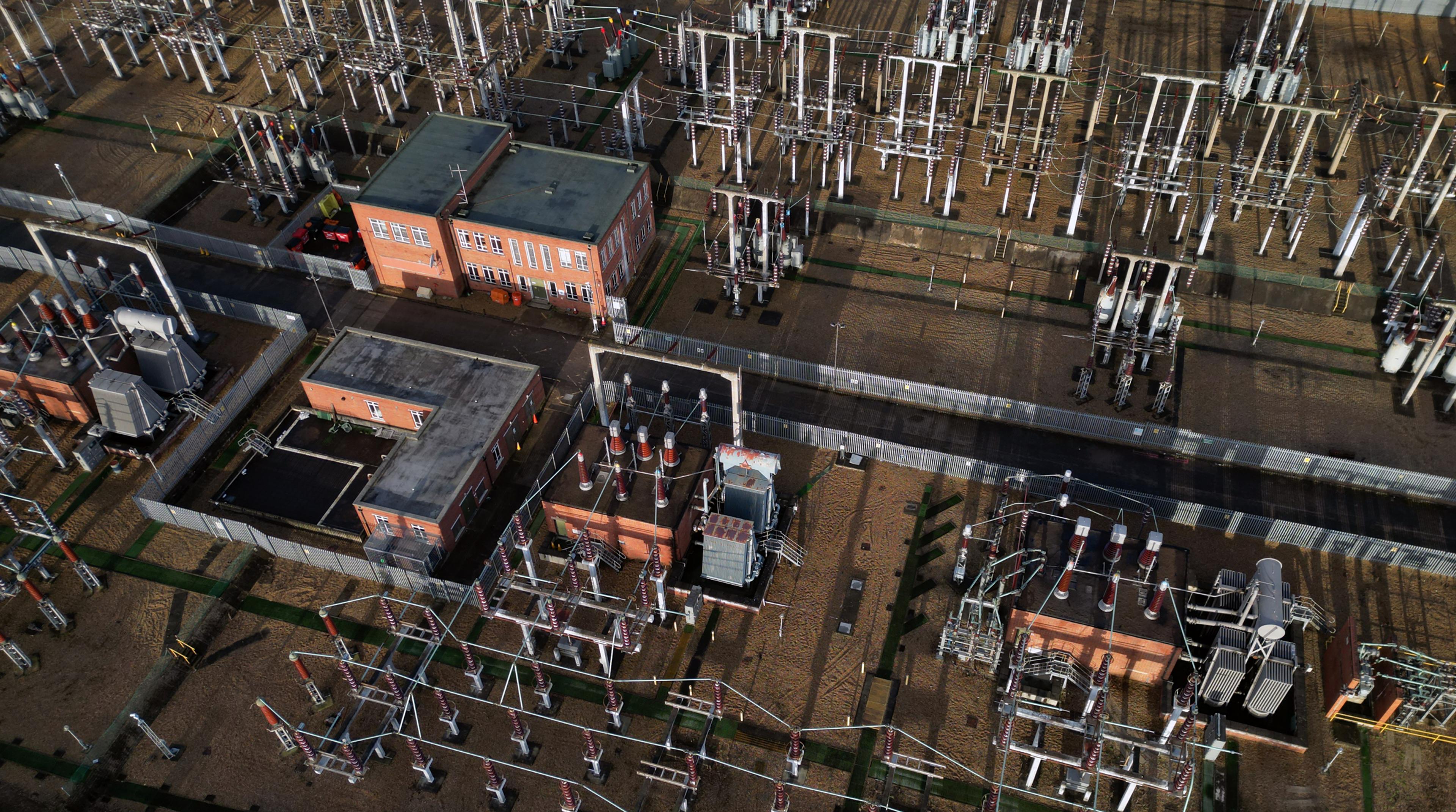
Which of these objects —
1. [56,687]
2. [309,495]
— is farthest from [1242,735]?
[56,687]

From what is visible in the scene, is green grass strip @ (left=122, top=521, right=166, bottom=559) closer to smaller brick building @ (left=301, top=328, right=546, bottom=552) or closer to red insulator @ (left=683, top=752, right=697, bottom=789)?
smaller brick building @ (left=301, top=328, right=546, bottom=552)

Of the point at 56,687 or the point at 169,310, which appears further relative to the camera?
the point at 169,310

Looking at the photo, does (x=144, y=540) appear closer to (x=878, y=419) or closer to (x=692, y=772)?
(x=692, y=772)

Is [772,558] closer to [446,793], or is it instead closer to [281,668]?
[446,793]

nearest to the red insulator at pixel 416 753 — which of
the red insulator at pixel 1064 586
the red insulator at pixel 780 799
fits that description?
the red insulator at pixel 780 799

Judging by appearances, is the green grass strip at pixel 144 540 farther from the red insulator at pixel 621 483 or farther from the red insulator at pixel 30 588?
the red insulator at pixel 621 483


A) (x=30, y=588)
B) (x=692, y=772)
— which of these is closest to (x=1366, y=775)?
(x=692, y=772)
